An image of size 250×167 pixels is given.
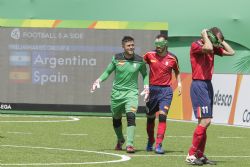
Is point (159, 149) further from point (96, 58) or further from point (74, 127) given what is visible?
point (96, 58)

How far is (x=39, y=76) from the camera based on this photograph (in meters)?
29.9

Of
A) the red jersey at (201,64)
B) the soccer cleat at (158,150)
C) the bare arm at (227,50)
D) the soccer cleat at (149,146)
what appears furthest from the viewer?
the soccer cleat at (149,146)

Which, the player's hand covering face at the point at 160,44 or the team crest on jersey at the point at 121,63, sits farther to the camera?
the player's hand covering face at the point at 160,44

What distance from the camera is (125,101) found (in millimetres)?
16219

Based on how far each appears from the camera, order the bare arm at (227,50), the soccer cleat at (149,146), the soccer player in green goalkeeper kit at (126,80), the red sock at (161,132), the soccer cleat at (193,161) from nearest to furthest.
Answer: the soccer cleat at (193,161)
the bare arm at (227,50)
the red sock at (161,132)
the soccer player in green goalkeeper kit at (126,80)
the soccer cleat at (149,146)

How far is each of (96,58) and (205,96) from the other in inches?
637

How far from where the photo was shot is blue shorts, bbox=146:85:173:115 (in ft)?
54.1

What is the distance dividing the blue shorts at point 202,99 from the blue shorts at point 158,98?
7.92ft

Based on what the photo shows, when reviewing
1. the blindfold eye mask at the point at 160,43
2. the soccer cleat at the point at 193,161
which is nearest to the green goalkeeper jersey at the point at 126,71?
the blindfold eye mask at the point at 160,43

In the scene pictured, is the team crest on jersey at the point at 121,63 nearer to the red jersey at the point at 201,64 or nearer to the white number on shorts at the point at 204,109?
the red jersey at the point at 201,64

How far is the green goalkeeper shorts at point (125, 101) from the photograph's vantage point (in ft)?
53.0

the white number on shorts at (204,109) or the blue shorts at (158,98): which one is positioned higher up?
the blue shorts at (158,98)

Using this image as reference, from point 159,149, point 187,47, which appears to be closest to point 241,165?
point 159,149

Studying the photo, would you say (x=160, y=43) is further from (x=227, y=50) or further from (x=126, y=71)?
(x=227, y=50)
